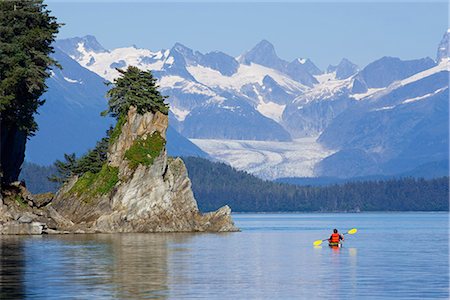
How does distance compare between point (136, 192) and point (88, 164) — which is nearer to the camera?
point (136, 192)

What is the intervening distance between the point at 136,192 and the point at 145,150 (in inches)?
291

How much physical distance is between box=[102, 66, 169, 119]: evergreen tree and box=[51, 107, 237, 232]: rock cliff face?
4.30ft

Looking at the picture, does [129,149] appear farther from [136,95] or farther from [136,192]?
[136,95]

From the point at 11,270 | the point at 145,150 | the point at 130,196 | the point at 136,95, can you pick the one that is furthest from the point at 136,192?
the point at 11,270

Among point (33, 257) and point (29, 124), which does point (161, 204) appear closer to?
point (29, 124)

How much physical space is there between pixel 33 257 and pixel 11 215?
50.9 m

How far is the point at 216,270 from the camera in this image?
3531 inches

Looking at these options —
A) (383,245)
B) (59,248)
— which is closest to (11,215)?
(59,248)

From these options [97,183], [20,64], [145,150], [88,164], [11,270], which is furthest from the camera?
[88,164]

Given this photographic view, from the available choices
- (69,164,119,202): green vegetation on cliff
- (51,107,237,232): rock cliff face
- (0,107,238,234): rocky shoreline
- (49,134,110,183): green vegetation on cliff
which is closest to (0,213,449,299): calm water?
(0,107,238,234): rocky shoreline

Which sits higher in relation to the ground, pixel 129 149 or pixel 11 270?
pixel 129 149

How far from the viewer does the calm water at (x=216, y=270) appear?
71.5 m

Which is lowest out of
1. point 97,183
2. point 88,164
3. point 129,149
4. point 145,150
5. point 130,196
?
point 130,196

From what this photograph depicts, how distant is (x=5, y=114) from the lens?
→ 15362 centimetres
